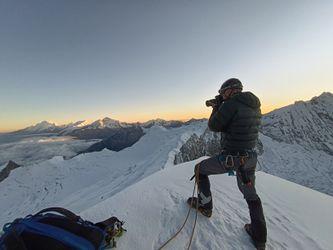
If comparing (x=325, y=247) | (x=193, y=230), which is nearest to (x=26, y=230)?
(x=193, y=230)

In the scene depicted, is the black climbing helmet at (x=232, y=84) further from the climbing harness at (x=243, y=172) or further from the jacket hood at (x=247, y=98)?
the climbing harness at (x=243, y=172)

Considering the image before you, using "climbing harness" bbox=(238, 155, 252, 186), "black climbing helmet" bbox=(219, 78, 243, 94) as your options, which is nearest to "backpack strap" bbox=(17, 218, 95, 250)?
"climbing harness" bbox=(238, 155, 252, 186)

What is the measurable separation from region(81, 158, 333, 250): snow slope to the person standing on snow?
49cm

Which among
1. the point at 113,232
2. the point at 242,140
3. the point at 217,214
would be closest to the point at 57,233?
the point at 113,232

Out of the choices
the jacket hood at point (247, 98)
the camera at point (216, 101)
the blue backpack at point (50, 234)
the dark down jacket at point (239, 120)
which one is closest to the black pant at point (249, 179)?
the dark down jacket at point (239, 120)

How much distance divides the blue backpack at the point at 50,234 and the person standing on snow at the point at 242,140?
264 centimetres

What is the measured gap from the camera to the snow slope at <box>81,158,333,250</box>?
4270mm

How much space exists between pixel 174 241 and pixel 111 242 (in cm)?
112

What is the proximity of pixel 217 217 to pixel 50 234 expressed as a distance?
11.5ft

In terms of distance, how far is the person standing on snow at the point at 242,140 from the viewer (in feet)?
13.9

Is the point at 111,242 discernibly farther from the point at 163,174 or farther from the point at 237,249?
the point at 163,174

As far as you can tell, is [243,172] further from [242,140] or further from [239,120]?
[239,120]

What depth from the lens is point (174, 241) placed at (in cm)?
418

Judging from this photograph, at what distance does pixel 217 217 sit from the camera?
5.13m
